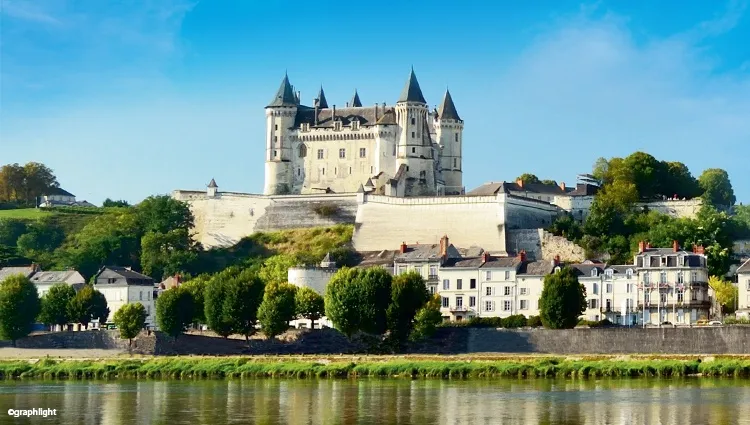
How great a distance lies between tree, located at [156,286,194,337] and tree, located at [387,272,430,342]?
9.02 m

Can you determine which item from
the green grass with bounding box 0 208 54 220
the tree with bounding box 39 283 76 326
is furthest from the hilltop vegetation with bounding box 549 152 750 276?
the green grass with bounding box 0 208 54 220

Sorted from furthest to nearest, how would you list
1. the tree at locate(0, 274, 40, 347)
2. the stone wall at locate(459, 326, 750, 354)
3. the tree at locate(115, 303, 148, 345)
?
the tree at locate(0, 274, 40, 347) → the tree at locate(115, 303, 148, 345) → the stone wall at locate(459, 326, 750, 354)

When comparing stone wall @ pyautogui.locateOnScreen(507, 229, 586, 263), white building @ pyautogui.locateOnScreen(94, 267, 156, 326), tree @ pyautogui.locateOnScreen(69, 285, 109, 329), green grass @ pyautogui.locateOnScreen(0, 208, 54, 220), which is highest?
green grass @ pyautogui.locateOnScreen(0, 208, 54, 220)

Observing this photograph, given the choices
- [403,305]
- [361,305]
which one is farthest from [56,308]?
[403,305]

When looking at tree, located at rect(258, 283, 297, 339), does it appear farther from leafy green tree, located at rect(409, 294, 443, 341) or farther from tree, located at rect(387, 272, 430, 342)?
leafy green tree, located at rect(409, 294, 443, 341)

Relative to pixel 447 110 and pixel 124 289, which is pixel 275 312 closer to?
pixel 124 289

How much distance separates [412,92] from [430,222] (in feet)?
32.2

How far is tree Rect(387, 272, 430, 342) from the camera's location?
62.8m

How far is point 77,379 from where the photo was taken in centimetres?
5741

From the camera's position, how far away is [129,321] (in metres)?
66.0

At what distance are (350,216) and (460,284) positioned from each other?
1730 centimetres

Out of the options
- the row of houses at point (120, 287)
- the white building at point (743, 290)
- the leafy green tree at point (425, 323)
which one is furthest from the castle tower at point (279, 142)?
the white building at point (743, 290)

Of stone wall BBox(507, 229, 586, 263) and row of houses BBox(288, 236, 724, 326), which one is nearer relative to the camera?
row of houses BBox(288, 236, 724, 326)

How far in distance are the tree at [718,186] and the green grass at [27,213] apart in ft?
131
